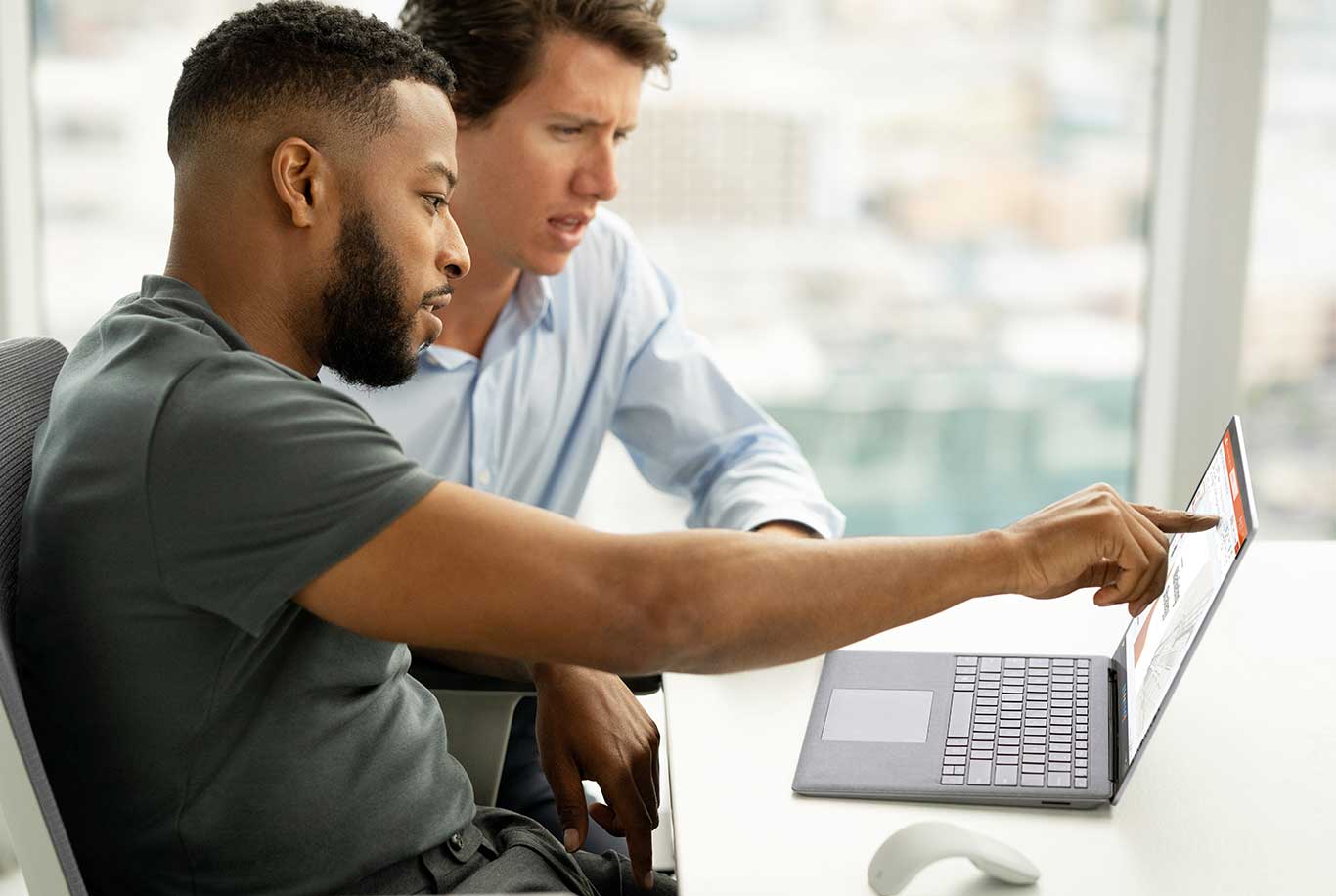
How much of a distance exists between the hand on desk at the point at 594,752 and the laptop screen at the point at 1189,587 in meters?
0.45

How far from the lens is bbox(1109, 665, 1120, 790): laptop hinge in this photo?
108 centimetres

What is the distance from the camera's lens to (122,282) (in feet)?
8.73

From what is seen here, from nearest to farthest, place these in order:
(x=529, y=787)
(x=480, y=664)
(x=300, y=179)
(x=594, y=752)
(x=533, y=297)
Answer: (x=300, y=179), (x=594, y=752), (x=480, y=664), (x=529, y=787), (x=533, y=297)

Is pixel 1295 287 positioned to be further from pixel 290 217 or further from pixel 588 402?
pixel 290 217

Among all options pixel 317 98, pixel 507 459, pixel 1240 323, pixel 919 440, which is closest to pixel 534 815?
pixel 507 459

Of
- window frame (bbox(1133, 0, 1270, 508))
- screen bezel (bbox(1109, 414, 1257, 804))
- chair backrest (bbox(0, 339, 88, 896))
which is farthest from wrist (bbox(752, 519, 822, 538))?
window frame (bbox(1133, 0, 1270, 508))

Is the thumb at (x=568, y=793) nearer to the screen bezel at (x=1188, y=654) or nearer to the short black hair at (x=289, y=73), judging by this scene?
the screen bezel at (x=1188, y=654)

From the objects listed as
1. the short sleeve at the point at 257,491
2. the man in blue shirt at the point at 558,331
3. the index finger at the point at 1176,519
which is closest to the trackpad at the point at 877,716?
the index finger at the point at 1176,519

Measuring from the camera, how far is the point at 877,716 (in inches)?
47.5

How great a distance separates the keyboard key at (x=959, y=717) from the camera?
1.16 metres

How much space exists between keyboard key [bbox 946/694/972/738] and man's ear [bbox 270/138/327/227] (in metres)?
0.67

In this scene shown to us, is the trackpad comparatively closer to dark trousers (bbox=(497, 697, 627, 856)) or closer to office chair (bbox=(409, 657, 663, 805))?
office chair (bbox=(409, 657, 663, 805))

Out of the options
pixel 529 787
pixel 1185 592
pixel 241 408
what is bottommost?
pixel 529 787

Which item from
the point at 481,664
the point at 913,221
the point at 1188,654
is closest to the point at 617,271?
the point at 481,664
